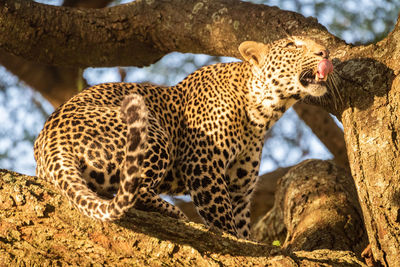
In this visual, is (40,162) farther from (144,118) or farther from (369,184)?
(369,184)

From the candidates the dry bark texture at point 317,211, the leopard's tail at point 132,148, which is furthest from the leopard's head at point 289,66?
the leopard's tail at point 132,148

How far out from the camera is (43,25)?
8070mm

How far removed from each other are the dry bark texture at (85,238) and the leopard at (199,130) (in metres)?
A: 0.59

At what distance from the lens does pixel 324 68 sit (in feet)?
21.0

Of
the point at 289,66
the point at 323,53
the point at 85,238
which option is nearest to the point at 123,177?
the point at 85,238

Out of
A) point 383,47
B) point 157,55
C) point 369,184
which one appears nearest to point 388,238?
point 369,184

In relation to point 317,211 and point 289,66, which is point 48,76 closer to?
point 289,66

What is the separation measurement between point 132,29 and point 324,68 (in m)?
3.39

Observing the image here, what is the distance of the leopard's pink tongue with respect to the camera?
21.0ft

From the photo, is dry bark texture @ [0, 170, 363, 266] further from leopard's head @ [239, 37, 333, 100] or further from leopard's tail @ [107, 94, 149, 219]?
leopard's head @ [239, 37, 333, 100]

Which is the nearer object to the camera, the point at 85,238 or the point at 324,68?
the point at 85,238

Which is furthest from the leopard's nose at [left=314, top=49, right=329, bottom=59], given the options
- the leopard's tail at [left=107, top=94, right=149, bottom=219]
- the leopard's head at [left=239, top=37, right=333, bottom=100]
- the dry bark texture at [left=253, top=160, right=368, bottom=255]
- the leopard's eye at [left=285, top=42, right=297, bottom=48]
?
the leopard's tail at [left=107, top=94, right=149, bottom=219]

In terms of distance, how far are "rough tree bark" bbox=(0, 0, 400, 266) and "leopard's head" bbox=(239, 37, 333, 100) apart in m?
0.28

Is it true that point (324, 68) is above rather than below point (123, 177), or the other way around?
above
